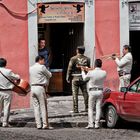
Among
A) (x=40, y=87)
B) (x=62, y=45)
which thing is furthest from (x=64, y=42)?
(x=40, y=87)

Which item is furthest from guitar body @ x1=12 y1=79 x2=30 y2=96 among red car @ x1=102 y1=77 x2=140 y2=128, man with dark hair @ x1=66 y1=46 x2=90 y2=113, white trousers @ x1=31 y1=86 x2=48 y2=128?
red car @ x1=102 y1=77 x2=140 y2=128

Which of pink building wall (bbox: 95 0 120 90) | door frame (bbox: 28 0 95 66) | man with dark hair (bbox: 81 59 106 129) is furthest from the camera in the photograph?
pink building wall (bbox: 95 0 120 90)

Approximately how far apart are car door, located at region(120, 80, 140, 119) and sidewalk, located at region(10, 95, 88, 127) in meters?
1.52

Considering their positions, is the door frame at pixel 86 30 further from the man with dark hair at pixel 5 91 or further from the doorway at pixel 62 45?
the man with dark hair at pixel 5 91

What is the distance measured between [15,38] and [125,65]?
382 centimetres

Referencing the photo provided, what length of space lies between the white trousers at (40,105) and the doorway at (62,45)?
494 centimetres

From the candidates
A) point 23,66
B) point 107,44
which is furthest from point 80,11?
point 23,66

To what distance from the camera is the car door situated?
13585mm

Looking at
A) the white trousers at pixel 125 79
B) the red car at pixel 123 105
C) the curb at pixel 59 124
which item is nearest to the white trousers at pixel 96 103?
the red car at pixel 123 105

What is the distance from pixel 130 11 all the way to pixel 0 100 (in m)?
6.14

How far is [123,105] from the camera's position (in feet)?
46.2

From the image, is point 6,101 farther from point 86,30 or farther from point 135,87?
point 86,30

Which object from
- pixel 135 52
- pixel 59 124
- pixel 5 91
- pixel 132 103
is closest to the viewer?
pixel 132 103

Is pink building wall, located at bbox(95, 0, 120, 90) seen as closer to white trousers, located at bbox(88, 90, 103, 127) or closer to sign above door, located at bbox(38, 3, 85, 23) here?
sign above door, located at bbox(38, 3, 85, 23)
